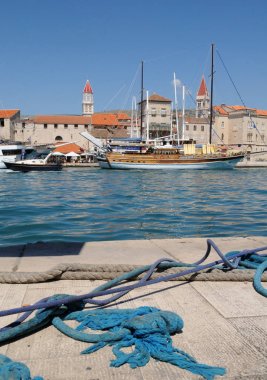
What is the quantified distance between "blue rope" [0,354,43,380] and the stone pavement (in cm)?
6

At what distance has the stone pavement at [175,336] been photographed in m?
2.06

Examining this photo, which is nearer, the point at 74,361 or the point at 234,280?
the point at 74,361

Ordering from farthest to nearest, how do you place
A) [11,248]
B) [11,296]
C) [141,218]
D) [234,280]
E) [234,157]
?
[234,157] → [141,218] → [11,248] → [234,280] → [11,296]

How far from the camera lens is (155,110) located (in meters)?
86.8

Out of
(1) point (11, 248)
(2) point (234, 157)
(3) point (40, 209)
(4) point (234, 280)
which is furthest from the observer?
(2) point (234, 157)

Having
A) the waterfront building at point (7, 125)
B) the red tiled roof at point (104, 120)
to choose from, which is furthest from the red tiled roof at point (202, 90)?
the waterfront building at point (7, 125)

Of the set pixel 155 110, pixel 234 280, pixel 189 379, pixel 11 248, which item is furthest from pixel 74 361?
pixel 155 110

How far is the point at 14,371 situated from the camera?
6.48 ft

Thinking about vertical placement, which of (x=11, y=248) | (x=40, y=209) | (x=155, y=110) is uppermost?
(x=155, y=110)

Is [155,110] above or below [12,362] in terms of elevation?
above

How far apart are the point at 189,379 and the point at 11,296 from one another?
1587 millimetres

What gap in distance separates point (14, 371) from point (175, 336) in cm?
92

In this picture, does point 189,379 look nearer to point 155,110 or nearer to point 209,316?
point 209,316

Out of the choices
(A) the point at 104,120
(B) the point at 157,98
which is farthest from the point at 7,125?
(B) the point at 157,98
